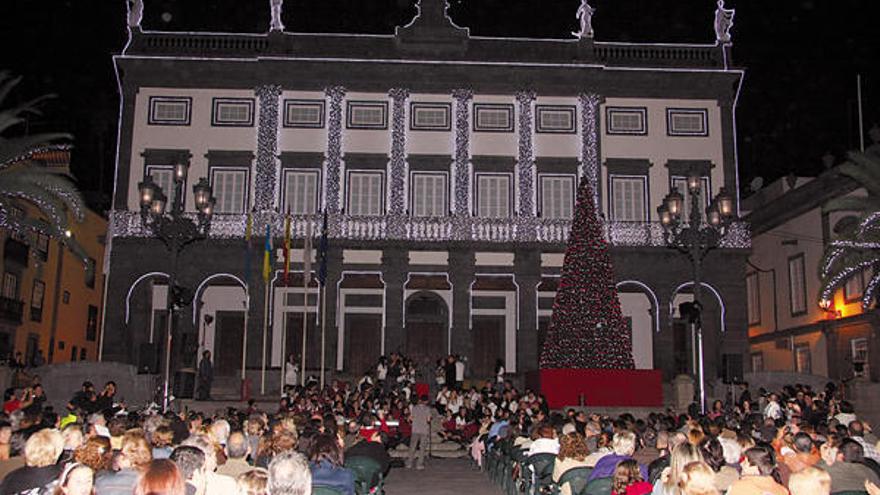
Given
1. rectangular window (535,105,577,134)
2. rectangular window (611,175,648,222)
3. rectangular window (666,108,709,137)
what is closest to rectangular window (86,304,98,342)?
rectangular window (535,105,577,134)

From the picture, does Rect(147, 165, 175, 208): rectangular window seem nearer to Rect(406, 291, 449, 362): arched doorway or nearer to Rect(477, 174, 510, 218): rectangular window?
Rect(406, 291, 449, 362): arched doorway

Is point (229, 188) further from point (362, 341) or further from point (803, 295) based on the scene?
Answer: point (803, 295)

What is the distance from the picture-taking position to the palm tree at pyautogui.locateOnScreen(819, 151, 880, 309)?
25047 mm

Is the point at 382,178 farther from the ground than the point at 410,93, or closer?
closer

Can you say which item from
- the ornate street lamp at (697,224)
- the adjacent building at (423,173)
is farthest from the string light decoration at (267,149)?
the ornate street lamp at (697,224)

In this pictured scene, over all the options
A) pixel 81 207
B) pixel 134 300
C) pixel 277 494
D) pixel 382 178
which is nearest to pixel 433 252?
pixel 382 178

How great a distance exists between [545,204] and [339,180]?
881 cm

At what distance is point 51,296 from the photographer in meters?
47.5

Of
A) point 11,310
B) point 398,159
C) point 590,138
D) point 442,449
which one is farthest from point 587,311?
point 11,310

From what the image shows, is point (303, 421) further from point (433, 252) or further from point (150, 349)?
point (433, 252)

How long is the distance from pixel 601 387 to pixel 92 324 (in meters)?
37.7

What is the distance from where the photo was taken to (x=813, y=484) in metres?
6.55

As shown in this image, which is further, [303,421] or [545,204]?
[545,204]

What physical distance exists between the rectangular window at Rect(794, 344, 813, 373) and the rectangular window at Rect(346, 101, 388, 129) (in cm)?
2095
